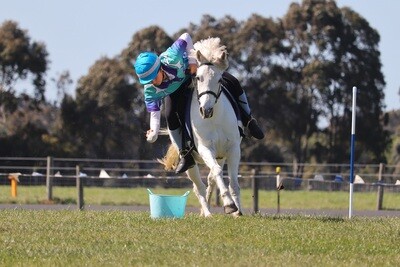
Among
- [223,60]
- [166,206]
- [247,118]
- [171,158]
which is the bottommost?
[166,206]

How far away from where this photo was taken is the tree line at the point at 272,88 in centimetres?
4859

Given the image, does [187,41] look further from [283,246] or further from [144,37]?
[144,37]

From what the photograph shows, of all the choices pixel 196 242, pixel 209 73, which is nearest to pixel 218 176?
pixel 209 73

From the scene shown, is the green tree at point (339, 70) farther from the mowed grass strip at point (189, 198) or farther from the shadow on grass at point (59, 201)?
the shadow on grass at point (59, 201)

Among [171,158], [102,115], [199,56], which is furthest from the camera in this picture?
[102,115]

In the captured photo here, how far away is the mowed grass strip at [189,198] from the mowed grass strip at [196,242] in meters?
15.3

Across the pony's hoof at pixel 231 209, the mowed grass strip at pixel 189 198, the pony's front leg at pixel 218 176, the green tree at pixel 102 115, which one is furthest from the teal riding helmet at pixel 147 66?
the green tree at pixel 102 115

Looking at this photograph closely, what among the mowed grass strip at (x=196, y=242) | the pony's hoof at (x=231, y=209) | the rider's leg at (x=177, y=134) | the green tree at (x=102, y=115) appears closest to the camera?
the mowed grass strip at (x=196, y=242)

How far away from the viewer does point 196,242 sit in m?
9.95

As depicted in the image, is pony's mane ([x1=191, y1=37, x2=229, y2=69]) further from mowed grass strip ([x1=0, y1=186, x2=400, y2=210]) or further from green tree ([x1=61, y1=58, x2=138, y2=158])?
green tree ([x1=61, y1=58, x2=138, y2=158])

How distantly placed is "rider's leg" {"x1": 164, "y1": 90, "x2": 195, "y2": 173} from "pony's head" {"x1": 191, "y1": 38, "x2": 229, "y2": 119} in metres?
0.95

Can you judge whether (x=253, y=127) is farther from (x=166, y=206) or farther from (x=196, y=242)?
(x=196, y=242)

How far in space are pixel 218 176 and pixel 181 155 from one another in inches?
48.3

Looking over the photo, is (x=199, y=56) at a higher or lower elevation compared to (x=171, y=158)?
higher
